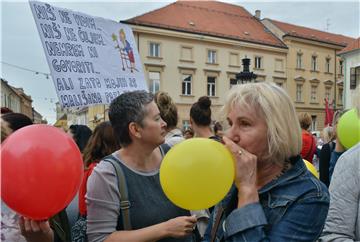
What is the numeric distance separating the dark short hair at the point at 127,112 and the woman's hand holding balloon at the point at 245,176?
885mm

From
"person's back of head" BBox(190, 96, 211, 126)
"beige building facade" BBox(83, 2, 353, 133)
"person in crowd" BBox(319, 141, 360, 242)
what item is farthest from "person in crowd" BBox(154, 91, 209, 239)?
"beige building facade" BBox(83, 2, 353, 133)

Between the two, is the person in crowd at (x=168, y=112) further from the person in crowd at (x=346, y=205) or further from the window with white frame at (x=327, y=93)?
the window with white frame at (x=327, y=93)

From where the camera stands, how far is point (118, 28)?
416 cm

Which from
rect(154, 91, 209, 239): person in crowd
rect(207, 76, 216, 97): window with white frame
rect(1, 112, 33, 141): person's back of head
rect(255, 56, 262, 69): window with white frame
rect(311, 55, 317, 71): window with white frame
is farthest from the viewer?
rect(311, 55, 317, 71): window with white frame

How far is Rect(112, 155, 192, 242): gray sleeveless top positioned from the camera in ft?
6.51

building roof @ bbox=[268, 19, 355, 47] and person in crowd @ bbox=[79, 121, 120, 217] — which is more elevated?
building roof @ bbox=[268, 19, 355, 47]

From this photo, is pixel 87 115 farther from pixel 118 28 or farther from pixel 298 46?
pixel 118 28

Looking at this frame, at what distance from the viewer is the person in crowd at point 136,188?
1.88 metres

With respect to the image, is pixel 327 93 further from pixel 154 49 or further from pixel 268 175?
pixel 268 175

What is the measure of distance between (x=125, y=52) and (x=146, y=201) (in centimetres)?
251

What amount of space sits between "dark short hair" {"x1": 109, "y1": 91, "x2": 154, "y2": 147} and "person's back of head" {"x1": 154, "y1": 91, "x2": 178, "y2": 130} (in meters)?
1.06

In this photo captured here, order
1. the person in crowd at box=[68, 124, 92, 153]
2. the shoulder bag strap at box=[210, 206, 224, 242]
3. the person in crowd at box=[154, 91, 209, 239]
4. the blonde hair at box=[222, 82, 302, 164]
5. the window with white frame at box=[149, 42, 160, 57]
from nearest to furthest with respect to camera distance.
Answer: the blonde hair at box=[222, 82, 302, 164] < the shoulder bag strap at box=[210, 206, 224, 242] < the person in crowd at box=[154, 91, 209, 239] < the person in crowd at box=[68, 124, 92, 153] < the window with white frame at box=[149, 42, 160, 57]

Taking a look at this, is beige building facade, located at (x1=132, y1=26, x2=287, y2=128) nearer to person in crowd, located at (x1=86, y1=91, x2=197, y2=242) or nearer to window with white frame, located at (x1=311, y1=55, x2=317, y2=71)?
window with white frame, located at (x1=311, y1=55, x2=317, y2=71)

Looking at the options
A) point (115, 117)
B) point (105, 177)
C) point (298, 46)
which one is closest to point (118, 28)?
point (115, 117)
